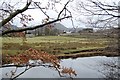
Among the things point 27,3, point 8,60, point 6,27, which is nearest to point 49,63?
point 8,60

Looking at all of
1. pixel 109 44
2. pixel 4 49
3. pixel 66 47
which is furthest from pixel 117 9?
pixel 66 47

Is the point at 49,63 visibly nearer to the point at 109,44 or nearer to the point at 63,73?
the point at 63,73

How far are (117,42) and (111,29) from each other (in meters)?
0.95

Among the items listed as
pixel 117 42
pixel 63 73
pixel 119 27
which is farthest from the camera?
pixel 117 42

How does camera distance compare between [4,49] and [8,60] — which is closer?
[8,60]

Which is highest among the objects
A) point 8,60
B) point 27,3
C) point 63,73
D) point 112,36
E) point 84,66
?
point 27,3

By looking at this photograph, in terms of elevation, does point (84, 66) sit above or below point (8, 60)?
below

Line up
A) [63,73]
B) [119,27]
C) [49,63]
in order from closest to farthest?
[49,63] → [63,73] → [119,27]

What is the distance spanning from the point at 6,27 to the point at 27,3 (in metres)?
1.11

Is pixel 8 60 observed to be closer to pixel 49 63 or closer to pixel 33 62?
pixel 33 62

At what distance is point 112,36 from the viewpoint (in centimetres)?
745

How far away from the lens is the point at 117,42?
7816 millimetres

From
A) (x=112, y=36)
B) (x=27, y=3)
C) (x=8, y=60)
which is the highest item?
(x=27, y=3)

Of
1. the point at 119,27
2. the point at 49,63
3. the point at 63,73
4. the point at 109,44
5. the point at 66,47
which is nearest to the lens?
the point at 49,63
